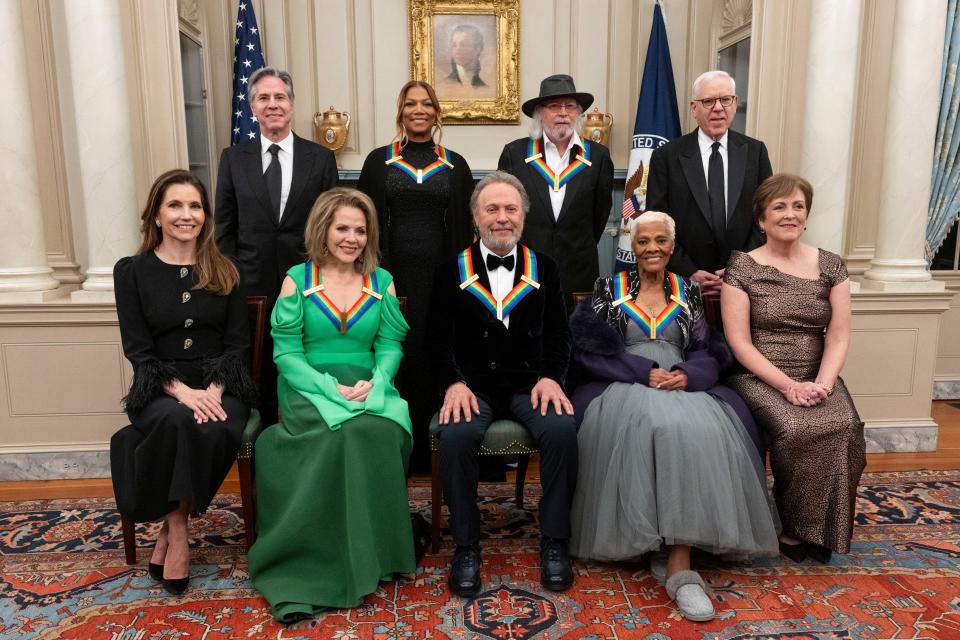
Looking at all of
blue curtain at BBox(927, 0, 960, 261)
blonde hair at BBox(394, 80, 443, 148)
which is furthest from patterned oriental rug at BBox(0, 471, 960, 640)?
blue curtain at BBox(927, 0, 960, 261)

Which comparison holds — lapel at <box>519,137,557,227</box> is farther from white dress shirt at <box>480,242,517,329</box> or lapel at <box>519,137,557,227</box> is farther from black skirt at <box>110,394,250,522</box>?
black skirt at <box>110,394,250,522</box>

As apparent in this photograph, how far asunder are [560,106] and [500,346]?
1.26 meters

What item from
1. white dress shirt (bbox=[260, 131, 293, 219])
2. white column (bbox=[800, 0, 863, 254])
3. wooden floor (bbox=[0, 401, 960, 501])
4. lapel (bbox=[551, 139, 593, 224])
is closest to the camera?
white dress shirt (bbox=[260, 131, 293, 219])

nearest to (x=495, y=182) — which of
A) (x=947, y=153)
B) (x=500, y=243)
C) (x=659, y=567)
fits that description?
(x=500, y=243)

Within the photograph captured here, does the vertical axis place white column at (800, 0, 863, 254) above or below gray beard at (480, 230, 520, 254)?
above

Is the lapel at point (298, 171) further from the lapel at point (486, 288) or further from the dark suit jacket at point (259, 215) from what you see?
the lapel at point (486, 288)

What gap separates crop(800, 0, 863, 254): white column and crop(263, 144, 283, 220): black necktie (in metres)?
2.79

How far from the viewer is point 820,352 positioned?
2979 millimetres

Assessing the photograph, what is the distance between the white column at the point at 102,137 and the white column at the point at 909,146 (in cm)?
411

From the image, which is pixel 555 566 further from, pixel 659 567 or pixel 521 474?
pixel 521 474

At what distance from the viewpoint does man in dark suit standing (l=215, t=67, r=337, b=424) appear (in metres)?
3.21

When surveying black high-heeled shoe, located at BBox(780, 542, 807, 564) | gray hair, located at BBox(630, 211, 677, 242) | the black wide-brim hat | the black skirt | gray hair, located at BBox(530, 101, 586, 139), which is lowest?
black high-heeled shoe, located at BBox(780, 542, 807, 564)

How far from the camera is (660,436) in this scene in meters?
2.49

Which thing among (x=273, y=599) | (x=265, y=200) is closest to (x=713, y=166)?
(x=265, y=200)
